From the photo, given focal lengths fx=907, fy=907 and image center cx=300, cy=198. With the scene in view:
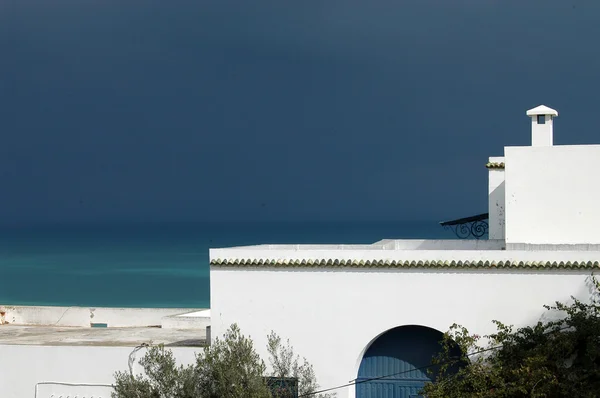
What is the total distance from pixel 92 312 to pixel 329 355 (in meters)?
10.1

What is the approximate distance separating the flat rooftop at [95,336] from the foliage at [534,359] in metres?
6.30

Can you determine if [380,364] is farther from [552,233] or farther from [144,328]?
[144,328]

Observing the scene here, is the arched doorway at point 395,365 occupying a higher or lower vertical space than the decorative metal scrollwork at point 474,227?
lower

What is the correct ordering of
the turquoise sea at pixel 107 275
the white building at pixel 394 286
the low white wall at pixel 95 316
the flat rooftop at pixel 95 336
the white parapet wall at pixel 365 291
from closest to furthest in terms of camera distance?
the white parapet wall at pixel 365 291, the white building at pixel 394 286, the flat rooftop at pixel 95 336, the low white wall at pixel 95 316, the turquoise sea at pixel 107 275

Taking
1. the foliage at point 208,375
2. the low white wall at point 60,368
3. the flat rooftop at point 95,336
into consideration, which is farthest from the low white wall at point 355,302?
the flat rooftop at point 95,336

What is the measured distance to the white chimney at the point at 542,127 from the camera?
14984mm

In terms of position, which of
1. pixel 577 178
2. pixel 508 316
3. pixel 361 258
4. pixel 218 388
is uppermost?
pixel 577 178

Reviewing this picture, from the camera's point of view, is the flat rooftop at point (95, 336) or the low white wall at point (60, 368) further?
the flat rooftop at point (95, 336)

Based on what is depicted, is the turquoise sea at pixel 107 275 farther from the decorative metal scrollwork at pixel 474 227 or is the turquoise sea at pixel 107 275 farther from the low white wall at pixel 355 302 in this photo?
the low white wall at pixel 355 302

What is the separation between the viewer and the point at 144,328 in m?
21.8

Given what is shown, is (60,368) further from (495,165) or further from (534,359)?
(495,165)

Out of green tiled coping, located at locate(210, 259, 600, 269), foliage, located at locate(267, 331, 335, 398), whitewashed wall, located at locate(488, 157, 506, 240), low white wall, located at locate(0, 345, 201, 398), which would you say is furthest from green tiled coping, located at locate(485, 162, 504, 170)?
low white wall, located at locate(0, 345, 201, 398)

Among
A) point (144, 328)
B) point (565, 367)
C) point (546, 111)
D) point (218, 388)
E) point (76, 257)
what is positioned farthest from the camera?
point (76, 257)

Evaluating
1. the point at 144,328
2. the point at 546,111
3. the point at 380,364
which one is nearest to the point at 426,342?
the point at 380,364
